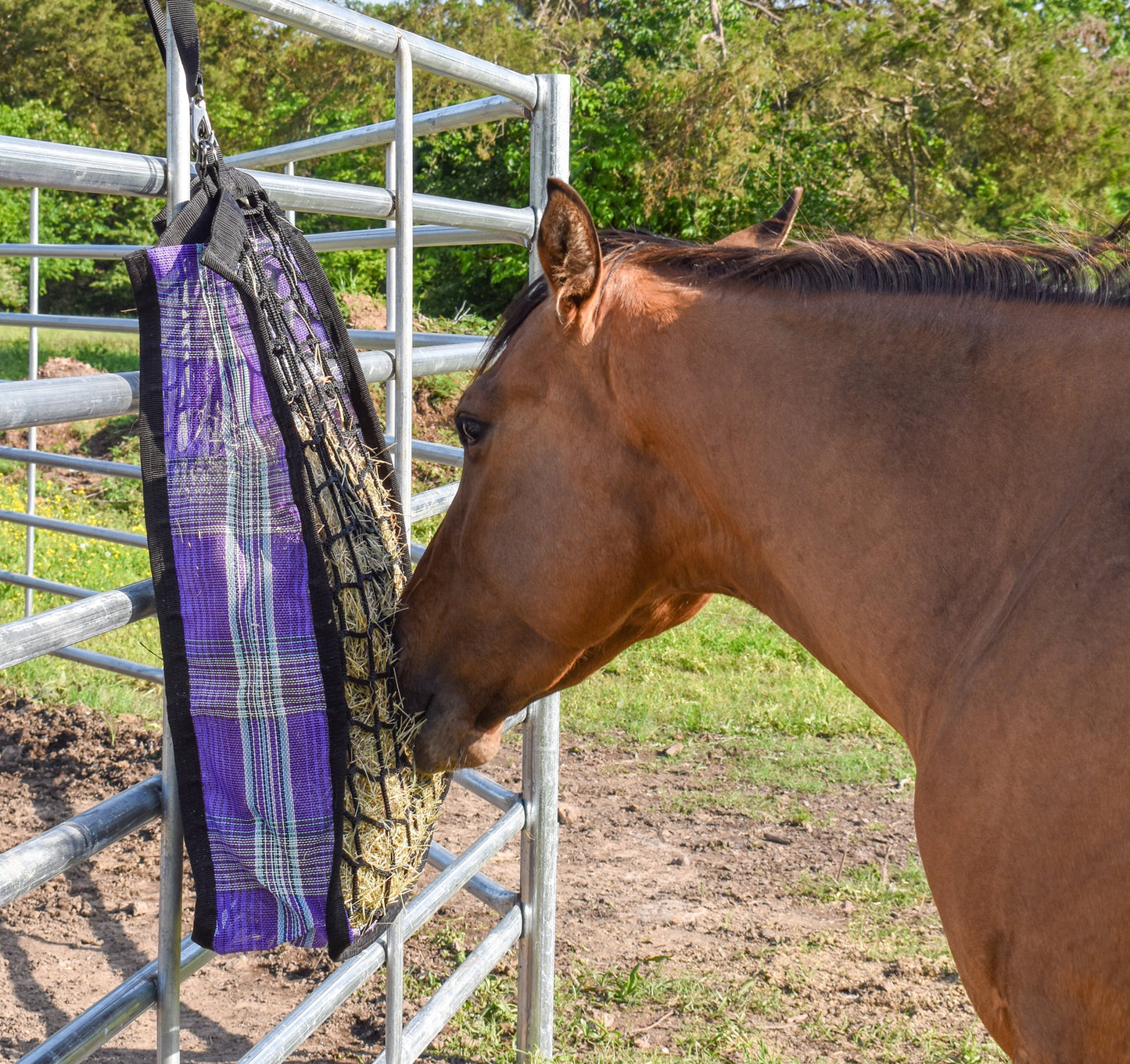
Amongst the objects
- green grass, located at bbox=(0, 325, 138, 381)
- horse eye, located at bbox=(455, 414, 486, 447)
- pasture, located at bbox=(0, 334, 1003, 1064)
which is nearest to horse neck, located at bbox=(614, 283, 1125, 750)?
horse eye, located at bbox=(455, 414, 486, 447)

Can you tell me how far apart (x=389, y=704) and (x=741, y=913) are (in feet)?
6.78

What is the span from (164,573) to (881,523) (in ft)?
3.25

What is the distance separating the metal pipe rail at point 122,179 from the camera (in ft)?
4.19

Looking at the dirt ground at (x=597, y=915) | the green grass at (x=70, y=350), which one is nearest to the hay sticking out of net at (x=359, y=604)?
the dirt ground at (x=597, y=915)

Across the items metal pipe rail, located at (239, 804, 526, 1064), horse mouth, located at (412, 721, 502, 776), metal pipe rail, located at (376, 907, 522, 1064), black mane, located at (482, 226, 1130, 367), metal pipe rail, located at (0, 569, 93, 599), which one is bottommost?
metal pipe rail, located at (376, 907, 522, 1064)

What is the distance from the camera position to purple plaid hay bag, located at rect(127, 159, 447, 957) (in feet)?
4.90

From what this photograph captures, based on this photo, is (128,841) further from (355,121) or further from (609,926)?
(355,121)

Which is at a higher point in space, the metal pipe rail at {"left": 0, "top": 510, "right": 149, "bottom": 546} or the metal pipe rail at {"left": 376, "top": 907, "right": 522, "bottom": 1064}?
the metal pipe rail at {"left": 0, "top": 510, "right": 149, "bottom": 546}

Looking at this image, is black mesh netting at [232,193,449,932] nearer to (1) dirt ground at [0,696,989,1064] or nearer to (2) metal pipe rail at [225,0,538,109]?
(2) metal pipe rail at [225,0,538,109]

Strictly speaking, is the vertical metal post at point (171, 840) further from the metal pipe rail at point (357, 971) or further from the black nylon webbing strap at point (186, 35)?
the metal pipe rail at point (357, 971)

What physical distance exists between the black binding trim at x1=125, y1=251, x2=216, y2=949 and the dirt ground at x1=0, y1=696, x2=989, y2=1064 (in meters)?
1.54

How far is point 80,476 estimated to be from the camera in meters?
9.30

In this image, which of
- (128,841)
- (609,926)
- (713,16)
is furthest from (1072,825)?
(713,16)

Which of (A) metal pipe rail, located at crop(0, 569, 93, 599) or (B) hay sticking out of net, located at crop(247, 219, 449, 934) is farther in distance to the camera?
(A) metal pipe rail, located at crop(0, 569, 93, 599)
